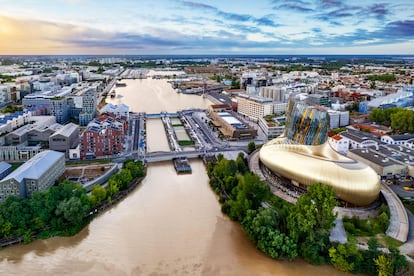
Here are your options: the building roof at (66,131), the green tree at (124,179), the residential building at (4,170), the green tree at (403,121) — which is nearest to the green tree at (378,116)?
the green tree at (403,121)

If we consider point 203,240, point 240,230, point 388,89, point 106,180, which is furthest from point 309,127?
point 388,89

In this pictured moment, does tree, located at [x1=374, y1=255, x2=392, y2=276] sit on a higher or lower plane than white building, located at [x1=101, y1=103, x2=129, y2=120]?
lower

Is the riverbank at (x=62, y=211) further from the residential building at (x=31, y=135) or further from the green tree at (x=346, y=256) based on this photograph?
the residential building at (x=31, y=135)

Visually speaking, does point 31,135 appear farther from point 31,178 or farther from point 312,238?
point 312,238

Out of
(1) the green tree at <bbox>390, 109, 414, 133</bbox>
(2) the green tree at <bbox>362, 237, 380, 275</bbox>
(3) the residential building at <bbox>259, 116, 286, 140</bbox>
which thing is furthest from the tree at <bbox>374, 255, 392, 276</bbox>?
(1) the green tree at <bbox>390, 109, 414, 133</bbox>

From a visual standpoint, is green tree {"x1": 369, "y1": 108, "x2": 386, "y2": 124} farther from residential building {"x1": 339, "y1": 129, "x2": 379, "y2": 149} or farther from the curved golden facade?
the curved golden facade

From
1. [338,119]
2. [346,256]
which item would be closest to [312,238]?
[346,256]

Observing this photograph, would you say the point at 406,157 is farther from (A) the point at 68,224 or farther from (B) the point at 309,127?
(A) the point at 68,224
